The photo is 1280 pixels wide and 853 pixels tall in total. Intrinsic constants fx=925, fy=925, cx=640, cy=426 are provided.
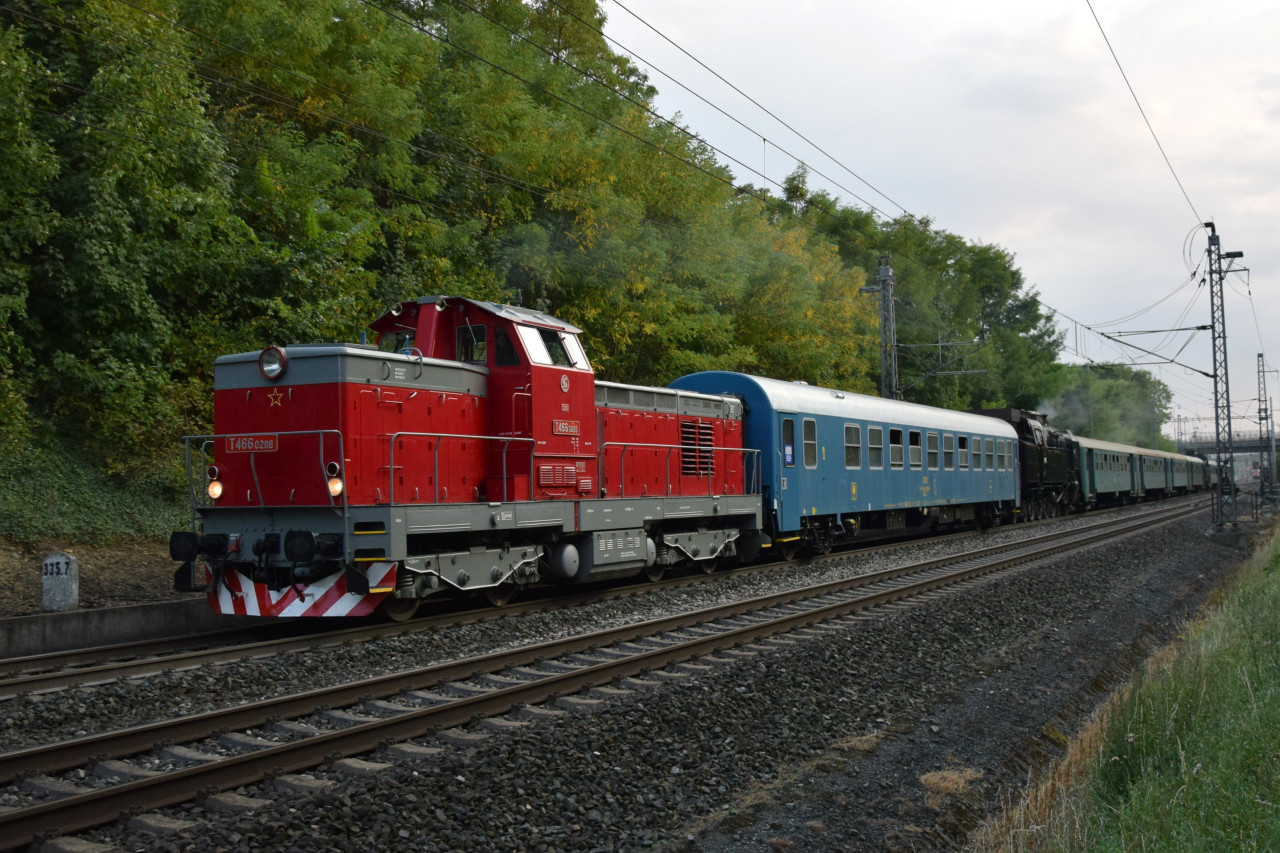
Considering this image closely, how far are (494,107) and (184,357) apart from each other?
34.9ft

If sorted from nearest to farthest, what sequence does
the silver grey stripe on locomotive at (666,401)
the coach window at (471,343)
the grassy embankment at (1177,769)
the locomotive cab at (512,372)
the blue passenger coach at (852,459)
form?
the grassy embankment at (1177,769)
the locomotive cab at (512,372)
the coach window at (471,343)
the silver grey stripe on locomotive at (666,401)
the blue passenger coach at (852,459)

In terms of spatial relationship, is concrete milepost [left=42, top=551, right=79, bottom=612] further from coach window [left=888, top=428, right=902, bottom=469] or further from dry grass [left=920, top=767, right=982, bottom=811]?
coach window [left=888, top=428, right=902, bottom=469]

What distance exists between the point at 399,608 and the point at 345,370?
2601mm

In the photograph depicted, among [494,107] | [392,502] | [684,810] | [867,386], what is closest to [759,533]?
[392,502]

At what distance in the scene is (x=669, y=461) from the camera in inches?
529

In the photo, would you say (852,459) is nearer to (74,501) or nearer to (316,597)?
(316,597)

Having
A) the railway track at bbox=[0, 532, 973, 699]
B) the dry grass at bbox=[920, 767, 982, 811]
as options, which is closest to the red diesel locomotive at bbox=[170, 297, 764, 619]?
the railway track at bbox=[0, 532, 973, 699]

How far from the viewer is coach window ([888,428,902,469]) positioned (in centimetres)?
1922

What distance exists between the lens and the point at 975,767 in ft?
19.5

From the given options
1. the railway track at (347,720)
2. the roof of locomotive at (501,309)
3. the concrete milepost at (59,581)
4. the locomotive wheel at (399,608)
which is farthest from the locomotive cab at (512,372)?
the concrete milepost at (59,581)

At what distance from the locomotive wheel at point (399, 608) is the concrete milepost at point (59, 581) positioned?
3320 mm

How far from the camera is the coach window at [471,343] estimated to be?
35.1ft

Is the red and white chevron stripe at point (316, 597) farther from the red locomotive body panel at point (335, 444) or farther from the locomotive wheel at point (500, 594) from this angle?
the locomotive wheel at point (500, 594)

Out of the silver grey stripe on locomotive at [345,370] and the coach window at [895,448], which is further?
the coach window at [895,448]
